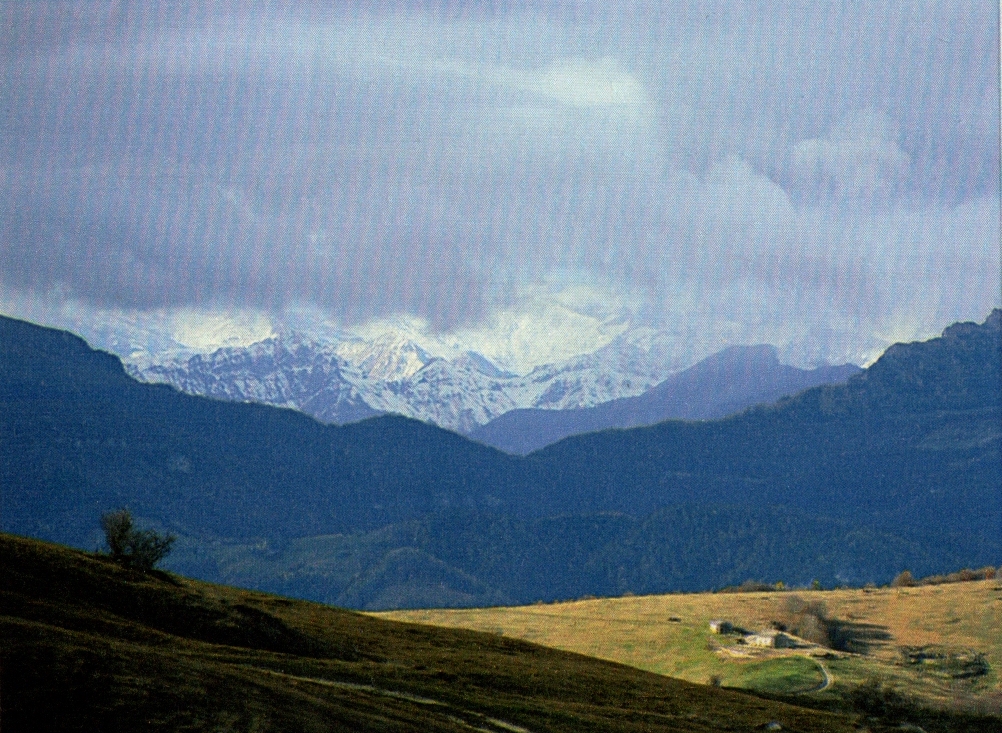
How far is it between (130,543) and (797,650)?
284 feet

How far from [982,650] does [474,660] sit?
9046 cm

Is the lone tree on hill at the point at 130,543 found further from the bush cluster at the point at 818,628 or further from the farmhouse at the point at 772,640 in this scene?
the bush cluster at the point at 818,628

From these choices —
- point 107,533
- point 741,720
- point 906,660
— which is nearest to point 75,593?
Result: point 107,533

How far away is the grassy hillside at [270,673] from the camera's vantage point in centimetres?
5312

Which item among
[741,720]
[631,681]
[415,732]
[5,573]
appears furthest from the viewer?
[631,681]

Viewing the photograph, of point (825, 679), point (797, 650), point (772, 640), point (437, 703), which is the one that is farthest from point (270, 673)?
point (772, 640)

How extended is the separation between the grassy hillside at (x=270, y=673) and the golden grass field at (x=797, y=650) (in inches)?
978

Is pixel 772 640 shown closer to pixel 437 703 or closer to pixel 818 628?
pixel 818 628

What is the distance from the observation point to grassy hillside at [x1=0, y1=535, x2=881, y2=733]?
53125 mm

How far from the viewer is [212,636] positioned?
8606 centimetres

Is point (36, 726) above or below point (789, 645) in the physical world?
below

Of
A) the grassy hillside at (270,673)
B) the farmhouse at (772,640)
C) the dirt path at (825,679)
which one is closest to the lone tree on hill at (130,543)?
the grassy hillside at (270,673)

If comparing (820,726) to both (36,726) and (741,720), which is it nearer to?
(741,720)

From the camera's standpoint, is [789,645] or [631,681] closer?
[631,681]
